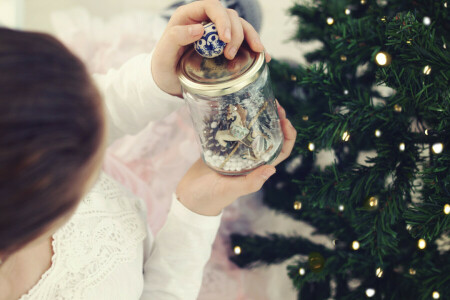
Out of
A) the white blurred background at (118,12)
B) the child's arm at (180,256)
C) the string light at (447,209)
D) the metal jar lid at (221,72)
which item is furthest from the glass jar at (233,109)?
the white blurred background at (118,12)

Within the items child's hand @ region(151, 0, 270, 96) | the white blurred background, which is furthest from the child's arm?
the white blurred background

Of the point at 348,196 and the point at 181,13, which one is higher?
the point at 181,13

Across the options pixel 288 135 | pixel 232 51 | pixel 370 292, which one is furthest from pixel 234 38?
pixel 370 292

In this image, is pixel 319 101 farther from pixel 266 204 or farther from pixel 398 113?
pixel 266 204

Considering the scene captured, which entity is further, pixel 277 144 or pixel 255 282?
pixel 255 282

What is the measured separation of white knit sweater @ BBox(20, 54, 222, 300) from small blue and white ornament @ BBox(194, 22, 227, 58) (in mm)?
186

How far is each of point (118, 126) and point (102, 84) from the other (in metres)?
0.09

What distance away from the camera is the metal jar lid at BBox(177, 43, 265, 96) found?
460mm

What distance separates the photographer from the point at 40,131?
298 millimetres

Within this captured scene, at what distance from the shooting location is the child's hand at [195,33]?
1.57 ft

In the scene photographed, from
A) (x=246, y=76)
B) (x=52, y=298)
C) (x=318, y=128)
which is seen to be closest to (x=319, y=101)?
(x=318, y=128)

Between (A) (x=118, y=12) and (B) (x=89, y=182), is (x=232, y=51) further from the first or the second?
(A) (x=118, y=12)

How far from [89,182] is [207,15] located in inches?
11.2

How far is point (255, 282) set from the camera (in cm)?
95
